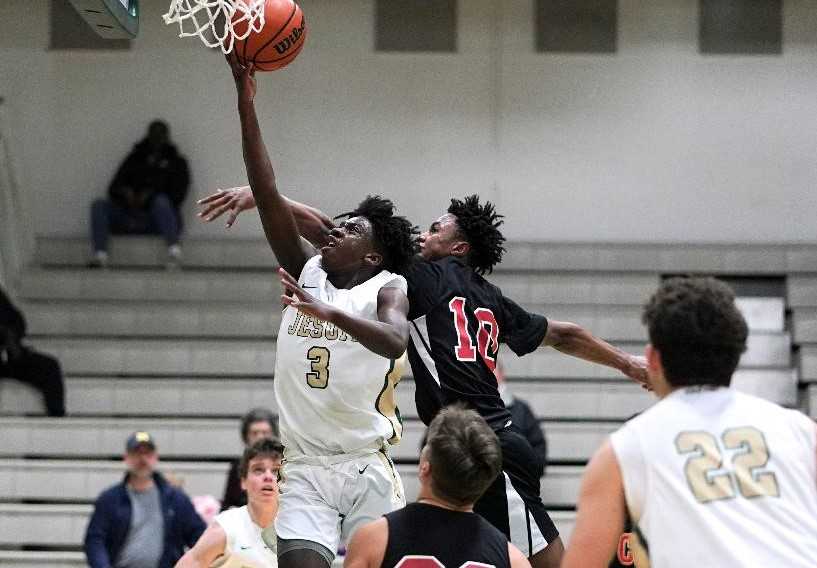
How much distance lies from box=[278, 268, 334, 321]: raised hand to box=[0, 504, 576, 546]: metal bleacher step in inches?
223

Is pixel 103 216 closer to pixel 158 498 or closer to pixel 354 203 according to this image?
pixel 354 203

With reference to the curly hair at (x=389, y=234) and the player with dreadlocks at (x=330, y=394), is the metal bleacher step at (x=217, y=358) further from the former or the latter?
the player with dreadlocks at (x=330, y=394)

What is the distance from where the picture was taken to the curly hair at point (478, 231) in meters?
5.31

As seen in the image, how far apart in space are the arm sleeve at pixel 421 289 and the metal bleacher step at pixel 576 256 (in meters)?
6.91

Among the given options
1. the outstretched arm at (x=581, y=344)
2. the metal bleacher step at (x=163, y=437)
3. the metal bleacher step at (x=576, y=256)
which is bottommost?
the metal bleacher step at (x=163, y=437)

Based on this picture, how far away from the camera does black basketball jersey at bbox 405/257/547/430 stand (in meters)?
4.89

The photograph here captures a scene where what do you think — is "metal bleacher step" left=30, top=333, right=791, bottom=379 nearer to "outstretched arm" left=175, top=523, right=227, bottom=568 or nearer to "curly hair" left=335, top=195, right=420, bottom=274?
"outstretched arm" left=175, top=523, right=227, bottom=568

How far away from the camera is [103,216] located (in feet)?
39.3

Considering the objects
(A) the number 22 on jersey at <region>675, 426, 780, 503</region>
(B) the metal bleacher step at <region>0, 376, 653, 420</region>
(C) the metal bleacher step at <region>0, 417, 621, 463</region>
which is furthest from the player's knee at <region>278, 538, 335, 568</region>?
(B) the metal bleacher step at <region>0, 376, 653, 420</region>

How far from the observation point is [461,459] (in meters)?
3.62

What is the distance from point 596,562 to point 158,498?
5.51m

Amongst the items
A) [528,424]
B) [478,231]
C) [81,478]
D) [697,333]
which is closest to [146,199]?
[81,478]

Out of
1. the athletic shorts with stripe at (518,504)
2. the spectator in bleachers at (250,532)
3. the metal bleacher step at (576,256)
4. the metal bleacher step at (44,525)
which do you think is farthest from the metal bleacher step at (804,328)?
the athletic shorts with stripe at (518,504)

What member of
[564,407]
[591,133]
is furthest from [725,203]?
[564,407]
